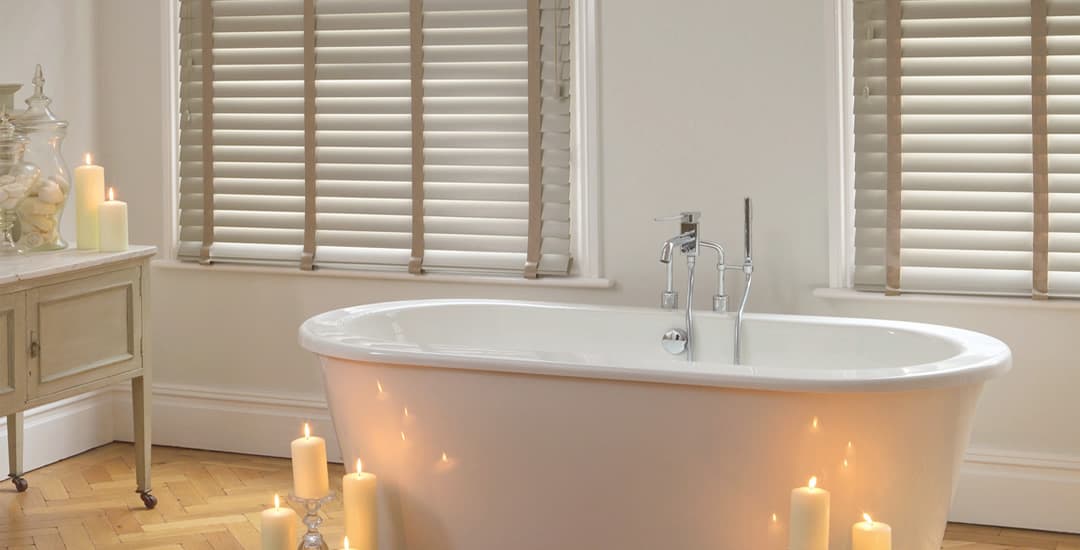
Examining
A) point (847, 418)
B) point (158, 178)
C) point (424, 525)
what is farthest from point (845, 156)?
point (158, 178)

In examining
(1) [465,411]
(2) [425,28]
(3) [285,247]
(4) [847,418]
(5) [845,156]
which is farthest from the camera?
(3) [285,247]

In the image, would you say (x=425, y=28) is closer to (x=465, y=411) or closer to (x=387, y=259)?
(x=387, y=259)

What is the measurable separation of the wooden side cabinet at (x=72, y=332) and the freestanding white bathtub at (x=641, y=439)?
75cm

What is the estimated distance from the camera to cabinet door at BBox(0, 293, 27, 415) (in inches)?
120

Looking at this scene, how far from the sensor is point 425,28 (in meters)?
3.89

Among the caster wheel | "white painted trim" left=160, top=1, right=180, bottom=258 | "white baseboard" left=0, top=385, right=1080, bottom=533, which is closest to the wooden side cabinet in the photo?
the caster wheel

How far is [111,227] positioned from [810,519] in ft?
7.06

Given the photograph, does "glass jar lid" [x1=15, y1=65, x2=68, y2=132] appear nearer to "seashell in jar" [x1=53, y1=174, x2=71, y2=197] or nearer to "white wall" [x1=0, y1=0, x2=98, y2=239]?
"seashell in jar" [x1=53, y1=174, x2=71, y2=197]

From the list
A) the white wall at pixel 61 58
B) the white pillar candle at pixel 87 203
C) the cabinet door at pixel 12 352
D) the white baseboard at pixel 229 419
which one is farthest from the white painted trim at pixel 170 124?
the cabinet door at pixel 12 352

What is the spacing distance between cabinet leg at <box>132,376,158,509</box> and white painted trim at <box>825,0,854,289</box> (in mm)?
2045

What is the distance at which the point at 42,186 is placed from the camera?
339 centimetres

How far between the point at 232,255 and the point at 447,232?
0.79 metres

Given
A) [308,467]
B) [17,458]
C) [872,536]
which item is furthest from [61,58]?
[872,536]

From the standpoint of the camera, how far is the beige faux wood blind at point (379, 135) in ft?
12.5
